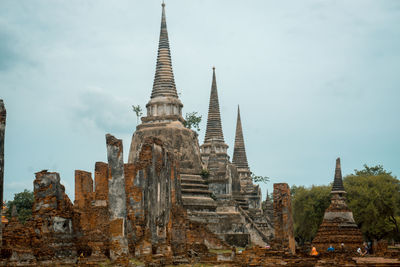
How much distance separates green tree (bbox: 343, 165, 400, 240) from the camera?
37.5m

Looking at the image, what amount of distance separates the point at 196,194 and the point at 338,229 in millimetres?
7671


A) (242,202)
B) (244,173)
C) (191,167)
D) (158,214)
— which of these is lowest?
(158,214)

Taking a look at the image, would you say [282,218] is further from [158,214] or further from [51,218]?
[51,218]

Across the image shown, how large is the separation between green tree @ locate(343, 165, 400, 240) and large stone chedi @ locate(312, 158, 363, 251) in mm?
10710

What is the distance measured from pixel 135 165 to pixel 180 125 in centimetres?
1419

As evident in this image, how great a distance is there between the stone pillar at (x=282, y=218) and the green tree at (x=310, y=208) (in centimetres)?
1925

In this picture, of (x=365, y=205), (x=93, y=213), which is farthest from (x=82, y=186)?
(x=365, y=205)

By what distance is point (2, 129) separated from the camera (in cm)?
1297

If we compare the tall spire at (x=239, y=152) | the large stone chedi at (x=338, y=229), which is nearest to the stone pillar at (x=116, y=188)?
the large stone chedi at (x=338, y=229)

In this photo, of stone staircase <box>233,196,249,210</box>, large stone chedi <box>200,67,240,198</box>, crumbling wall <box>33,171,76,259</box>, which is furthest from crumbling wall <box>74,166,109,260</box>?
stone staircase <box>233,196,249,210</box>

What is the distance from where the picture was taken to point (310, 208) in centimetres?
4044

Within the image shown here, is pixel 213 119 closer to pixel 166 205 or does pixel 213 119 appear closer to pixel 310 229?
pixel 310 229

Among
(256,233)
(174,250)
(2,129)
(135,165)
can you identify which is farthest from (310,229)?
(2,129)

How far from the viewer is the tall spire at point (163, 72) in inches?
1335
